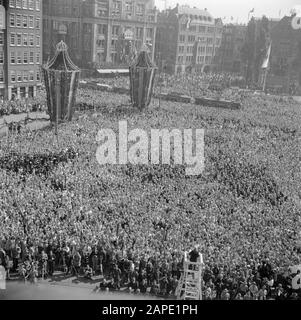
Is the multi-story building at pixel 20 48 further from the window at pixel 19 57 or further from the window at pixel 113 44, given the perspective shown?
the window at pixel 113 44

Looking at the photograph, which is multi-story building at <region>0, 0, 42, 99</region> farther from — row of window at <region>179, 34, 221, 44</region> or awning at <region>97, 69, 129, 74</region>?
row of window at <region>179, 34, 221, 44</region>

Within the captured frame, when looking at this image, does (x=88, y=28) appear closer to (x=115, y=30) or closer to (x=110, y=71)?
(x=115, y=30)

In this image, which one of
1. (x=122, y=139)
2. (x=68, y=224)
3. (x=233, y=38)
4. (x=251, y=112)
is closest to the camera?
(x=68, y=224)

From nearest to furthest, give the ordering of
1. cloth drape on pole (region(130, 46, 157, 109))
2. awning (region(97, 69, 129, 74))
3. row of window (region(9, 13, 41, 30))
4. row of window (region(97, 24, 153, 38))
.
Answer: cloth drape on pole (region(130, 46, 157, 109)) < row of window (region(9, 13, 41, 30)) < awning (region(97, 69, 129, 74)) < row of window (region(97, 24, 153, 38))

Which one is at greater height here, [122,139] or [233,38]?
[233,38]

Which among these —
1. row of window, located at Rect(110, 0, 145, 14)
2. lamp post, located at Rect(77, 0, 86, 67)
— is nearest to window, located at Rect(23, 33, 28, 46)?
lamp post, located at Rect(77, 0, 86, 67)

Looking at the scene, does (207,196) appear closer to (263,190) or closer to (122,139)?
(263,190)
